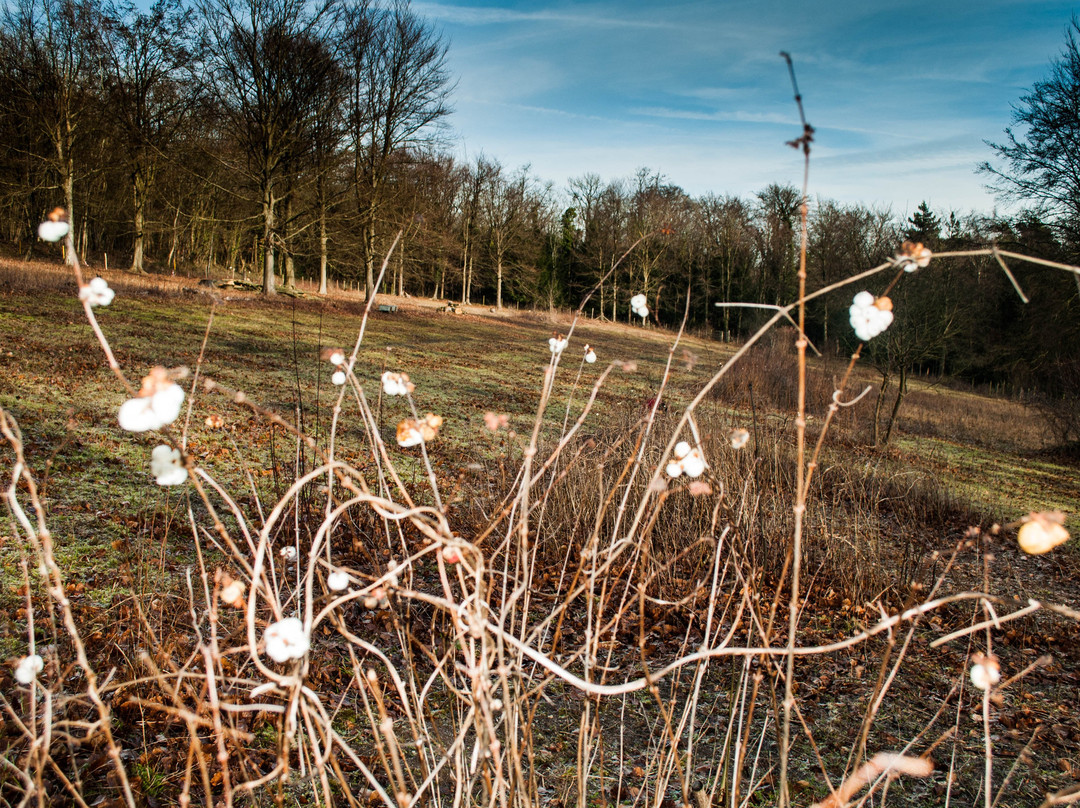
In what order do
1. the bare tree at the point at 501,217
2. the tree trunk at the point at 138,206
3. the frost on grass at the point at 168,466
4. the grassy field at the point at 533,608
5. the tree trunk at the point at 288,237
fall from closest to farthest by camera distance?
the frost on grass at the point at 168,466 → the grassy field at the point at 533,608 → the tree trunk at the point at 288,237 → the tree trunk at the point at 138,206 → the bare tree at the point at 501,217

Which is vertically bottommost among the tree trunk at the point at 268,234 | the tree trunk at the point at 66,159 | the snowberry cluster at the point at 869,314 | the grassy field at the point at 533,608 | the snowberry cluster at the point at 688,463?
the grassy field at the point at 533,608

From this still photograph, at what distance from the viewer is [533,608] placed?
363 centimetres

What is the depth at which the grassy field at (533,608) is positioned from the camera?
1311mm

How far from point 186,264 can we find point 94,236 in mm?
5124

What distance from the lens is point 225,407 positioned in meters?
6.22

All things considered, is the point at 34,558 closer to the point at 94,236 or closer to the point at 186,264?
the point at 186,264

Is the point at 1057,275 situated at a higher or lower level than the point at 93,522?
higher

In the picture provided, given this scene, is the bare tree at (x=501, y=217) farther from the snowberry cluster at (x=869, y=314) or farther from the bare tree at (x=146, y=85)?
the snowberry cluster at (x=869, y=314)

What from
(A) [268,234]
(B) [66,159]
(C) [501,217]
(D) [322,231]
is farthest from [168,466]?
(C) [501,217]

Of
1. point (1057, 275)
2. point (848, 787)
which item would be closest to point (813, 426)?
point (1057, 275)

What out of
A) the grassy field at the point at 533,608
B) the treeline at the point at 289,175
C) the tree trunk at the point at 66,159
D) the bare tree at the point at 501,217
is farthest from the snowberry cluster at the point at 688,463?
A: the bare tree at the point at 501,217

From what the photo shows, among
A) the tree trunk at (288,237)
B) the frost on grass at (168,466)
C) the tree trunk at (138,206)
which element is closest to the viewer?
the frost on grass at (168,466)

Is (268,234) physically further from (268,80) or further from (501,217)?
(501,217)

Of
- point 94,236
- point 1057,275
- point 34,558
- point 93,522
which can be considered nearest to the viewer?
point 34,558
